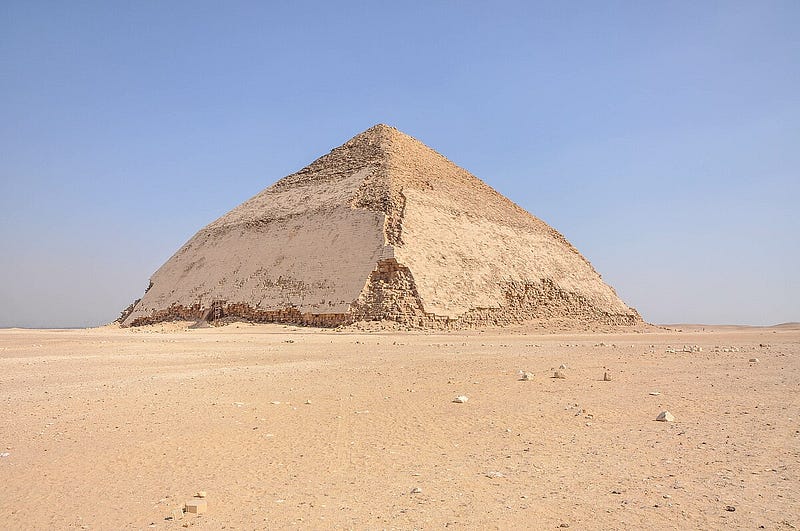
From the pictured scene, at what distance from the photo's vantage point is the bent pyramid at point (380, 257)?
80.7 feet

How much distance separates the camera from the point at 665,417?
532cm

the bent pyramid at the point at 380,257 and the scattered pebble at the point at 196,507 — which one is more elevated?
the bent pyramid at the point at 380,257

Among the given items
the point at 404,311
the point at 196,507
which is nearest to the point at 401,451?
the point at 196,507

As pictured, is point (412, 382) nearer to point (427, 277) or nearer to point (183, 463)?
point (183, 463)

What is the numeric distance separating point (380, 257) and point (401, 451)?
2037 centimetres

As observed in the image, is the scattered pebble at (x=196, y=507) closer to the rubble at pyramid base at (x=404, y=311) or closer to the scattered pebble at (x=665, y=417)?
the scattered pebble at (x=665, y=417)

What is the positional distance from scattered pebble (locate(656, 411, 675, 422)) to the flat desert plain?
0.13 meters

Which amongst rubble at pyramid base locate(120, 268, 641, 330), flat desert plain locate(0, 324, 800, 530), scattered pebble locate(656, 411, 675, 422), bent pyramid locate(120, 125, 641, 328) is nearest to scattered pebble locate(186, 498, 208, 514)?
flat desert plain locate(0, 324, 800, 530)

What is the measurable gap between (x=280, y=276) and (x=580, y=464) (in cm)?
2449

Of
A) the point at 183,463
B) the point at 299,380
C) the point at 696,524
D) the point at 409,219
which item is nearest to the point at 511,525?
the point at 696,524

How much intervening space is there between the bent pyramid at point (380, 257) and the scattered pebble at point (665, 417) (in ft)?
58.2

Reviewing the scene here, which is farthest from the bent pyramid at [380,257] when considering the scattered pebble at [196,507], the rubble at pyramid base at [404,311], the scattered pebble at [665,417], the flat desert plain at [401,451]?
the scattered pebble at [196,507]

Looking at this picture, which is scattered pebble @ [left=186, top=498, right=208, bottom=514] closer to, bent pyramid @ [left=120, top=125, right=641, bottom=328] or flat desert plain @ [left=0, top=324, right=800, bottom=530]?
flat desert plain @ [left=0, top=324, right=800, bottom=530]

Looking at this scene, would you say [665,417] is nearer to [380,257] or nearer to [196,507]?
→ [196,507]
